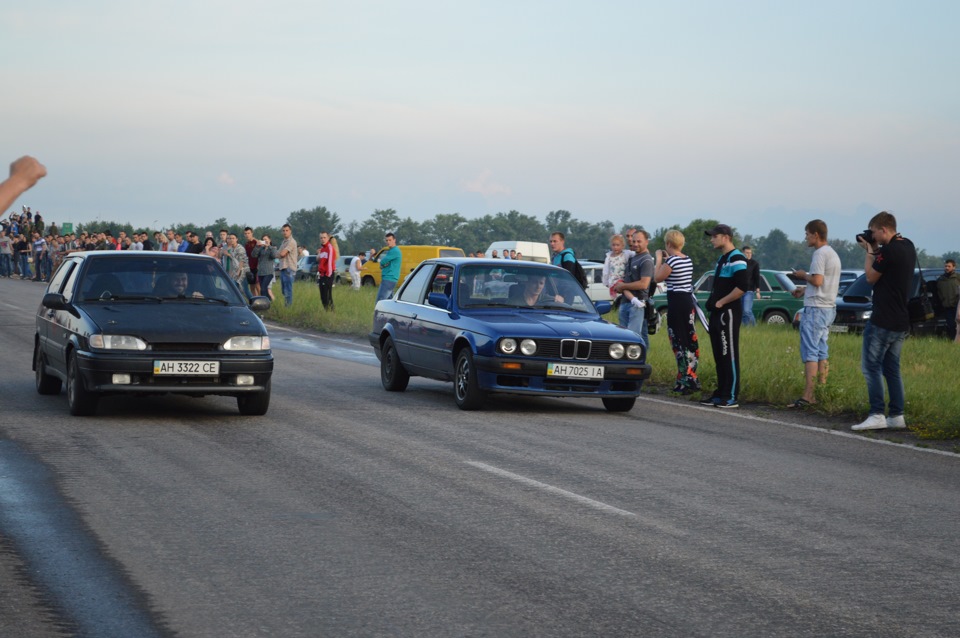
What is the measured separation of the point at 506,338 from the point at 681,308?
325 centimetres

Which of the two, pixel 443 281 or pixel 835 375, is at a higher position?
pixel 443 281

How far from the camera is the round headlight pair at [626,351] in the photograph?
13.0m

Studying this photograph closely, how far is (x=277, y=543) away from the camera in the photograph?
6.68 m

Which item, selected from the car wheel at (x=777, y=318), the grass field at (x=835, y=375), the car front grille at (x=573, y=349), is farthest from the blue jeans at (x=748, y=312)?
the car front grille at (x=573, y=349)

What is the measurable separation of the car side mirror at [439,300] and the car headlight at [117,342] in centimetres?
360

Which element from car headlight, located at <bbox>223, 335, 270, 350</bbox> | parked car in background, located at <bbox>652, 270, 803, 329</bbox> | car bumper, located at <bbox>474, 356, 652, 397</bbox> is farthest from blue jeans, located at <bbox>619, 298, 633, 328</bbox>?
parked car in background, located at <bbox>652, 270, 803, 329</bbox>

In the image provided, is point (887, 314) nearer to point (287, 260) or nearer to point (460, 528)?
point (460, 528)

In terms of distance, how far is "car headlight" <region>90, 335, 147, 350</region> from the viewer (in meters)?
11.2

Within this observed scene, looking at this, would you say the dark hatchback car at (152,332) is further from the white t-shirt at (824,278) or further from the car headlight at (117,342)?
the white t-shirt at (824,278)

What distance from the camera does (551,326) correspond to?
1306 centimetres

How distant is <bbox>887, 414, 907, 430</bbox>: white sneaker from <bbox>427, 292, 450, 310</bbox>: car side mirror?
453 centimetres

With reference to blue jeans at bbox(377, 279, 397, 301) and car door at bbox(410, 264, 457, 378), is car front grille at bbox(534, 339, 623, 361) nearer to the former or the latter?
car door at bbox(410, 264, 457, 378)

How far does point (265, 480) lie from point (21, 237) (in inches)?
2002

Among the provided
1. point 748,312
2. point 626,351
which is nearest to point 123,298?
point 626,351
